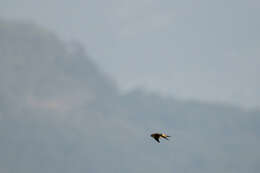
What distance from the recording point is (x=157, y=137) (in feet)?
212
